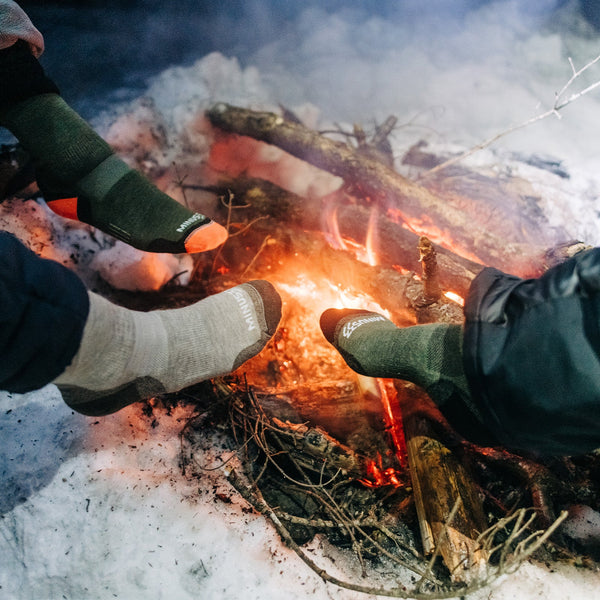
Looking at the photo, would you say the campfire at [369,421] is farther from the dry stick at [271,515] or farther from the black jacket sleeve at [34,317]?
the black jacket sleeve at [34,317]

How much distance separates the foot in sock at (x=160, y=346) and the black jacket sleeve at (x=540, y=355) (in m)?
1.03

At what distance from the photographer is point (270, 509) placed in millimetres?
1784

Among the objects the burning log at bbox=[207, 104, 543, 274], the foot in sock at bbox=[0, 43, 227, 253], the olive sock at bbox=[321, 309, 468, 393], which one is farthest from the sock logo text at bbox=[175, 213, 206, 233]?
the burning log at bbox=[207, 104, 543, 274]

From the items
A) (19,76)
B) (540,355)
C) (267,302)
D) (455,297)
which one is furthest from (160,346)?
(455,297)

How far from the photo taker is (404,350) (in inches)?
71.0

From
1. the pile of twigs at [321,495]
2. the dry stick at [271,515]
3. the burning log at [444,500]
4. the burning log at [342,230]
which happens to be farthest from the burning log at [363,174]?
the dry stick at [271,515]

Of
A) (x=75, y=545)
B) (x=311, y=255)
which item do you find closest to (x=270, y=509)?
(x=75, y=545)

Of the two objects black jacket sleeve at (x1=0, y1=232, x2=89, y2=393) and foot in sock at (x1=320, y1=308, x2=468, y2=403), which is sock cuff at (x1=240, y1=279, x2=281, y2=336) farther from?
black jacket sleeve at (x1=0, y1=232, x2=89, y2=393)

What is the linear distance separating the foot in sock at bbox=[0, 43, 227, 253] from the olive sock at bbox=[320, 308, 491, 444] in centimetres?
101

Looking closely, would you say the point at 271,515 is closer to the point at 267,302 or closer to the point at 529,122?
the point at 267,302

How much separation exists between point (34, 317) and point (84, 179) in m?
1.35

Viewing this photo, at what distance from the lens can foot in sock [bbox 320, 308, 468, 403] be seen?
1644mm

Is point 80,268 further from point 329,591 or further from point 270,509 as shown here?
point 329,591

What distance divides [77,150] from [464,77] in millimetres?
6135
